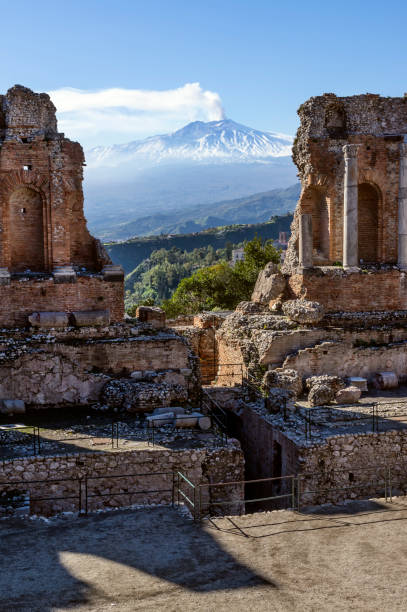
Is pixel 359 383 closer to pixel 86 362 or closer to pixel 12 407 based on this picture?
pixel 86 362

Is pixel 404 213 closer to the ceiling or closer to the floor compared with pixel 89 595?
closer to the ceiling

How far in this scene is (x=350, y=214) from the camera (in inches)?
829

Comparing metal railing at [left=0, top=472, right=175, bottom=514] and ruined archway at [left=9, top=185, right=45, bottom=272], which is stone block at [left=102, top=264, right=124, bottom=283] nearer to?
ruined archway at [left=9, top=185, right=45, bottom=272]

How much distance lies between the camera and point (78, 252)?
19.9 metres

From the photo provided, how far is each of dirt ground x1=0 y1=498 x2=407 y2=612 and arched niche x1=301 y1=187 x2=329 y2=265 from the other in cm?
1244

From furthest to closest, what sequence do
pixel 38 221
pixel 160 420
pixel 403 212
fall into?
1. pixel 403 212
2. pixel 38 221
3. pixel 160 420

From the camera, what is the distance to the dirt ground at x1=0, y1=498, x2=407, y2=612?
27.8 feet

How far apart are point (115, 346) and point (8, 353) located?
282 cm

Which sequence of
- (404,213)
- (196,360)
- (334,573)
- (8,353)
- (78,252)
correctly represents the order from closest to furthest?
(334,573) < (8,353) < (196,360) < (78,252) < (404,213)

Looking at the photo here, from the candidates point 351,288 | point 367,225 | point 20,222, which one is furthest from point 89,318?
point 367,225

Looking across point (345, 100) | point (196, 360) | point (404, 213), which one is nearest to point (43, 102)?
point (196, 360)

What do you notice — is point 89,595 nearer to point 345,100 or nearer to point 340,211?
point 340,211

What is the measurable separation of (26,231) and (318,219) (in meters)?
10.3

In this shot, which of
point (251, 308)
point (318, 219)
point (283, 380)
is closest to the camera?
point (283, 380)
